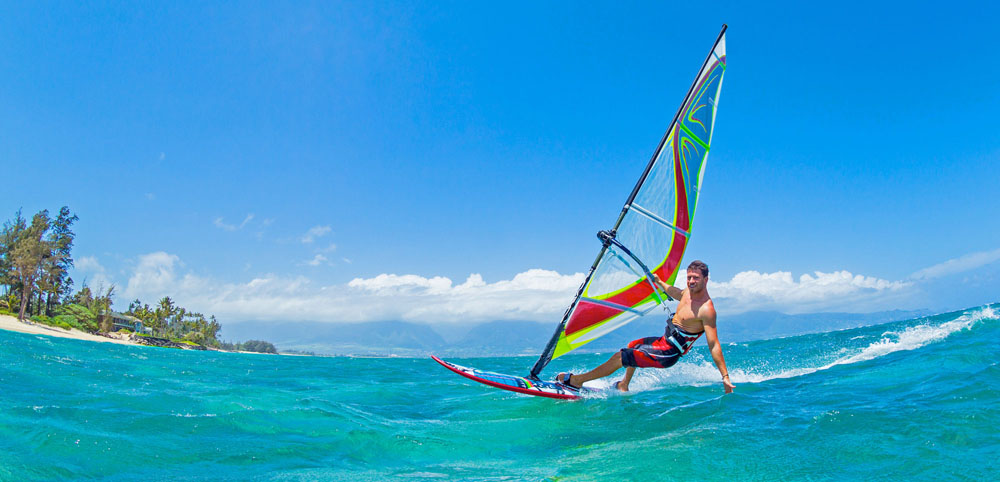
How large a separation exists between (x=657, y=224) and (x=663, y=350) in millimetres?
1865

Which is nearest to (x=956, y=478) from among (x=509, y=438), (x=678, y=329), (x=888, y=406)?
(x=888, y=406)

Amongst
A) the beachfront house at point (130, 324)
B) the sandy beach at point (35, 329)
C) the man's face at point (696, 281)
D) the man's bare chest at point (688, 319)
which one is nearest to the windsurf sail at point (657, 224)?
the man's bare chest at point (688, 319)

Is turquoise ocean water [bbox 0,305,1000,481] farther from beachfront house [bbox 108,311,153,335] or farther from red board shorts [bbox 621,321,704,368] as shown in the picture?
beachfront house [bbox 108,311,153,335]

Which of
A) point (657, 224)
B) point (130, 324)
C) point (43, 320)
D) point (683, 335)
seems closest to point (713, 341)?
point (683, 335)

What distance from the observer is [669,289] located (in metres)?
7.38

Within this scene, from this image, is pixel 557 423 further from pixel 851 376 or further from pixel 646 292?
pixel 851 376

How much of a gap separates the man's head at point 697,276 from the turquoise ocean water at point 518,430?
1.56 metres

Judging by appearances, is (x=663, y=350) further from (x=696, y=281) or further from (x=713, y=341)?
Answer: (x=696, y=281)

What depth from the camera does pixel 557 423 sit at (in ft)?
20.8

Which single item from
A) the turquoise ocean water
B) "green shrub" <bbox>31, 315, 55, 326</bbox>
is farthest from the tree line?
the turquoise ocean water

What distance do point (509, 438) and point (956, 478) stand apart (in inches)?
153

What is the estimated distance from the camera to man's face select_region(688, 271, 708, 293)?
6.43 metres

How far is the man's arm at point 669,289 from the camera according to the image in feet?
23.9

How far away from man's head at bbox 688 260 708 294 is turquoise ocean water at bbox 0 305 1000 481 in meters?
1.56
